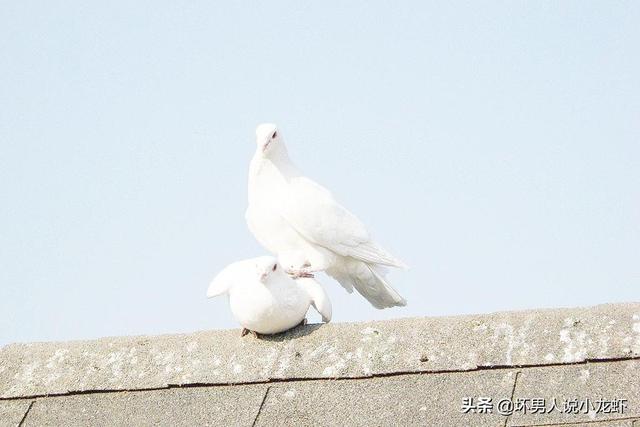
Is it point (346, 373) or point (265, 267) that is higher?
point (265, 267)

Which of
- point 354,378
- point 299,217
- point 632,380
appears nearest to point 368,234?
point 299,217

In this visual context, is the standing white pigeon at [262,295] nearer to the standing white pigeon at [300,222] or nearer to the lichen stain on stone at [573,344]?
the lichen stain on stone at [573,344]

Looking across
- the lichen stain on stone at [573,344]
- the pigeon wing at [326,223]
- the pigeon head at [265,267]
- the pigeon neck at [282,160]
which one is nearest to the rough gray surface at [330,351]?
the lichen stain on stone at [573,344]

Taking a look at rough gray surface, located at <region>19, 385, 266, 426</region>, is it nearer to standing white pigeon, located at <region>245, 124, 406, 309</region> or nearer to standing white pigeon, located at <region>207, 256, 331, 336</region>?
standing white pigeon, located at <region>207, 256, 331, 336</region>

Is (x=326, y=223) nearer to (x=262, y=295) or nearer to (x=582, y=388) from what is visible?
(x=262, y=295)

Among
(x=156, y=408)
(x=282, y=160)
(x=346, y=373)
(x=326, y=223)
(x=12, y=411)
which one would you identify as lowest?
(x=346, y=373)

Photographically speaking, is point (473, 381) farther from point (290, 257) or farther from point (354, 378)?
point (290, 257)

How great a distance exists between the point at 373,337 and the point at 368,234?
2.33 meters

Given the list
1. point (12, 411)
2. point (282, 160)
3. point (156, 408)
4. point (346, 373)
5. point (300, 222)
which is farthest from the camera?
point (282, 160)

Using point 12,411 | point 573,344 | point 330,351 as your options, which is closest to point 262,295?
point 330,351

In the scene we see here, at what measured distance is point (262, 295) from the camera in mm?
5781

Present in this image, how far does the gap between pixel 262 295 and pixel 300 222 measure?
180 centimetres

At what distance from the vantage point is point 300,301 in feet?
19.3

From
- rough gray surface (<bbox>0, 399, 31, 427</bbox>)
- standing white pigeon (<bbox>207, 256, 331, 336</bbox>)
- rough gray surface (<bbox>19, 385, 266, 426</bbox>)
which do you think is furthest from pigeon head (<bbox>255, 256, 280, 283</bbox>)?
rough gray surface (<bbox>0, 399, 31, 427</bbox>)
